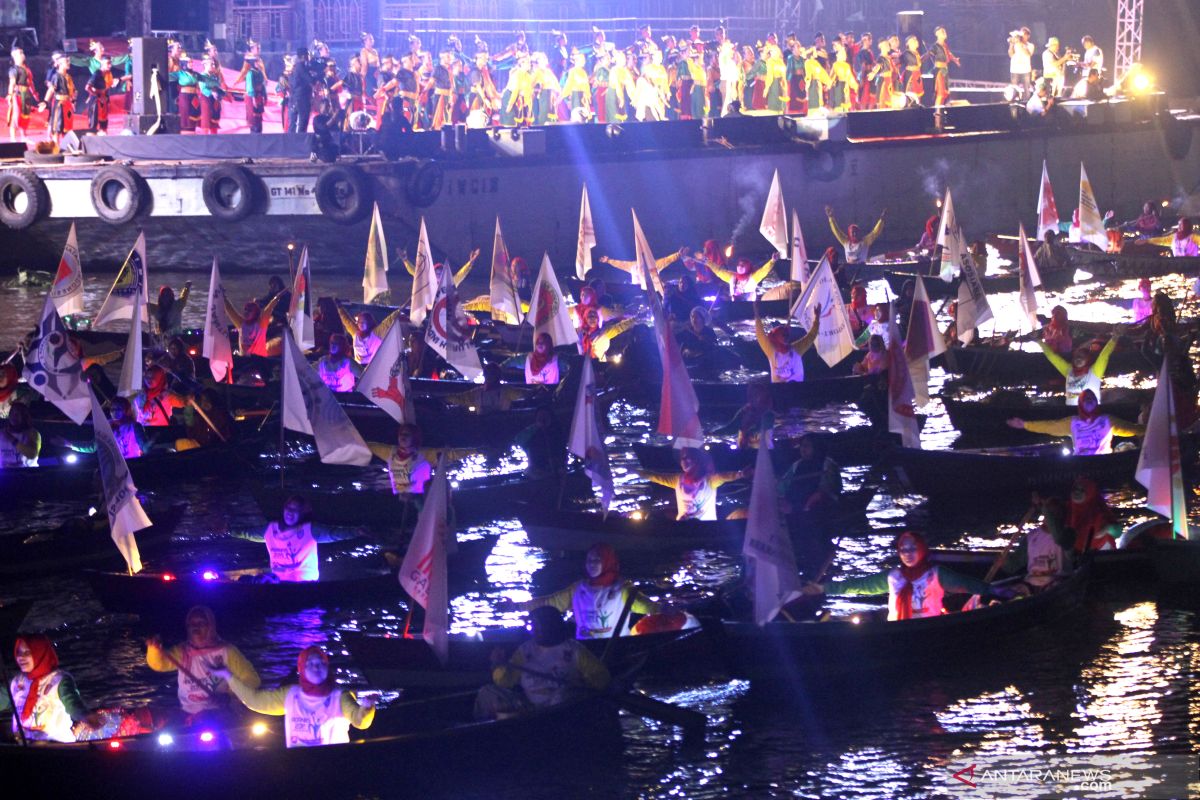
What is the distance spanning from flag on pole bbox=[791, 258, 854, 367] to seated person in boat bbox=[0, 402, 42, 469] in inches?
449

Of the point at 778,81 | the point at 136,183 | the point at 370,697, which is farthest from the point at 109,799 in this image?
the point at 778,81

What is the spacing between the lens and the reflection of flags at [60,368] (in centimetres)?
2192

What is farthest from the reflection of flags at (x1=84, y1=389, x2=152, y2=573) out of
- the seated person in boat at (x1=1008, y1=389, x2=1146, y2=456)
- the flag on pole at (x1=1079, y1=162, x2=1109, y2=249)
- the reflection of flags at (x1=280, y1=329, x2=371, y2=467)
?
the flag on pole at (x1=1079, y1=162, x2=1109, y2=249)

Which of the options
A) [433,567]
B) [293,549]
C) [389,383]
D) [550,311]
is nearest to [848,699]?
[433,567]

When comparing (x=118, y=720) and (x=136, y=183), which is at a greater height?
(x=136, y=183)

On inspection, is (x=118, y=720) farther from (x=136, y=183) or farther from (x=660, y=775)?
(x=136, y=183)

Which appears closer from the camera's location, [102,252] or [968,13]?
[102,252]

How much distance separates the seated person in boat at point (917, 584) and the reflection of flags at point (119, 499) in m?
6.47

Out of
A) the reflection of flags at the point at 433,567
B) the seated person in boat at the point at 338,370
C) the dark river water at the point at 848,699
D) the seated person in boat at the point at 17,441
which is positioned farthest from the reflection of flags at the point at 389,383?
the reflection of flags at the point at 433,567

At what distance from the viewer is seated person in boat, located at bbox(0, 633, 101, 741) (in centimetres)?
1284

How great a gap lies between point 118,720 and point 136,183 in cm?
2505

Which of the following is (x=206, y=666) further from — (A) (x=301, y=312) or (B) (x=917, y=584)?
(A) (x=301, y=312)

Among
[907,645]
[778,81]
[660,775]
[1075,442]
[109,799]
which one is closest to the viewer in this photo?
[109,799]

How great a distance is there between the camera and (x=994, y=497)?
21.0 metres
